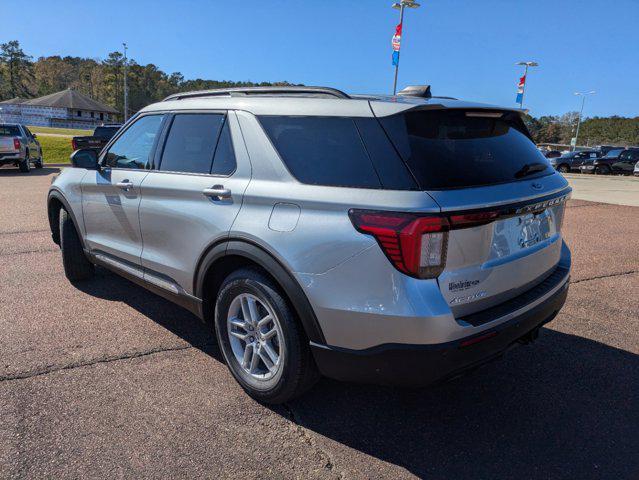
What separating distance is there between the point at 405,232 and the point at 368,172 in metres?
0.38

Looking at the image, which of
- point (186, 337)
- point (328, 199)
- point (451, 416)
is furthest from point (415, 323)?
point (186, 337)

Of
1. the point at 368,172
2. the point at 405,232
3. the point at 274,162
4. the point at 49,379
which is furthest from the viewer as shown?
the point at 49,379

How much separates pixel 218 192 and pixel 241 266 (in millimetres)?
468

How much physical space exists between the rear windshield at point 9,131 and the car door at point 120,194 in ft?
53.9

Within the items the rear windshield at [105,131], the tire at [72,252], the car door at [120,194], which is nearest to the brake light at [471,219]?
the car door at [120,194]

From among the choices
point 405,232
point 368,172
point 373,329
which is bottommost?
point 373,329

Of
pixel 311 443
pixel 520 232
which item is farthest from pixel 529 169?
pixel 311 443

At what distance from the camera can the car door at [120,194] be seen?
3.82 meters

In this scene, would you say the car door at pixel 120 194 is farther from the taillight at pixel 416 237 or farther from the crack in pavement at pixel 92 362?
the taillight at pixel 416 237

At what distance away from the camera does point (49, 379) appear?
10.4 feet

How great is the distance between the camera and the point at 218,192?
2.97 metres

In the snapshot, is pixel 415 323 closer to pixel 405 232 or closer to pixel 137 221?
pixel 405 232

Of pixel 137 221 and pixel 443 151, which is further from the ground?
pixel 443 151

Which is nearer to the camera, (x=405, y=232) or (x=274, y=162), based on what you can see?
(x=405, y=232)
